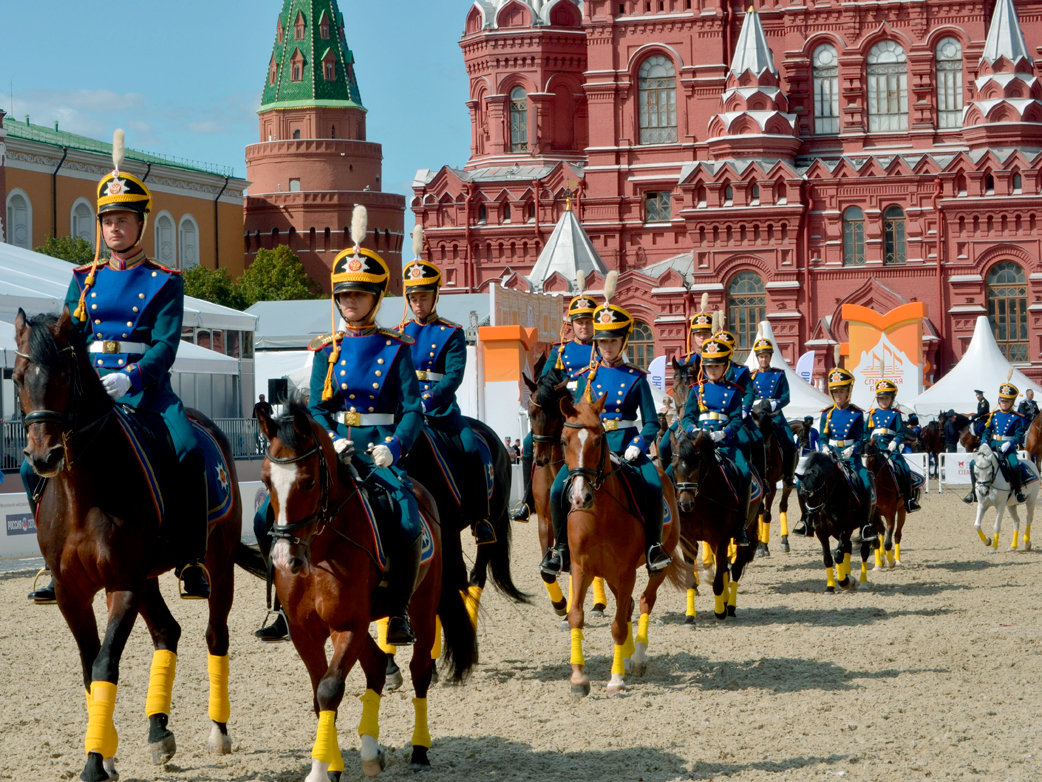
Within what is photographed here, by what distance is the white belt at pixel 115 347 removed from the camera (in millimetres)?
8484

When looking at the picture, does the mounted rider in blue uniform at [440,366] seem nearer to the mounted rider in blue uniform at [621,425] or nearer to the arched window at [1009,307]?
the mounted rider in blue uniform at [621,425]

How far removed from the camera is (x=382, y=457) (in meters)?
7.84

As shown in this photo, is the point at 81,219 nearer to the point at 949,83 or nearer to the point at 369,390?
the point at 949,83

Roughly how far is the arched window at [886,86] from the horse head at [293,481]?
64.5 meters

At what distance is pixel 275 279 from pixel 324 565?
8451 centimetres

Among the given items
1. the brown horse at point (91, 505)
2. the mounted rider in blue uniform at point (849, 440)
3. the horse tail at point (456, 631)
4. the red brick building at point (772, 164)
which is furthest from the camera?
the red brick building at point (772, 164)

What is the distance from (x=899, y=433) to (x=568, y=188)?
51879mm

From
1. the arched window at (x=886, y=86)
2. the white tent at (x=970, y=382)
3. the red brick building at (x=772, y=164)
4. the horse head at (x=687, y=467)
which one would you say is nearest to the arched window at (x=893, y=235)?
the red brick building at (x=772, y=164)

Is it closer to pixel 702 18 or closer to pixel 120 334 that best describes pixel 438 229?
pixel 702 18

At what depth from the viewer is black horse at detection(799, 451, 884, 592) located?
16688 millimetres

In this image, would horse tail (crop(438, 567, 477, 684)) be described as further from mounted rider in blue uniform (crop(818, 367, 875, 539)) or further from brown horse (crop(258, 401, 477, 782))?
mounted rider in blue uniform (crop(818, 367, 875, 539))

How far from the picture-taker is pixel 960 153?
64125mm

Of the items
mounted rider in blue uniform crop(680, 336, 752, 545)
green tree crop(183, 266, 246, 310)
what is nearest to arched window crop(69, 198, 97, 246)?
green tree crop(183, 266, 246, 310)

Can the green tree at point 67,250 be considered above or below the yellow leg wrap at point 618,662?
above
